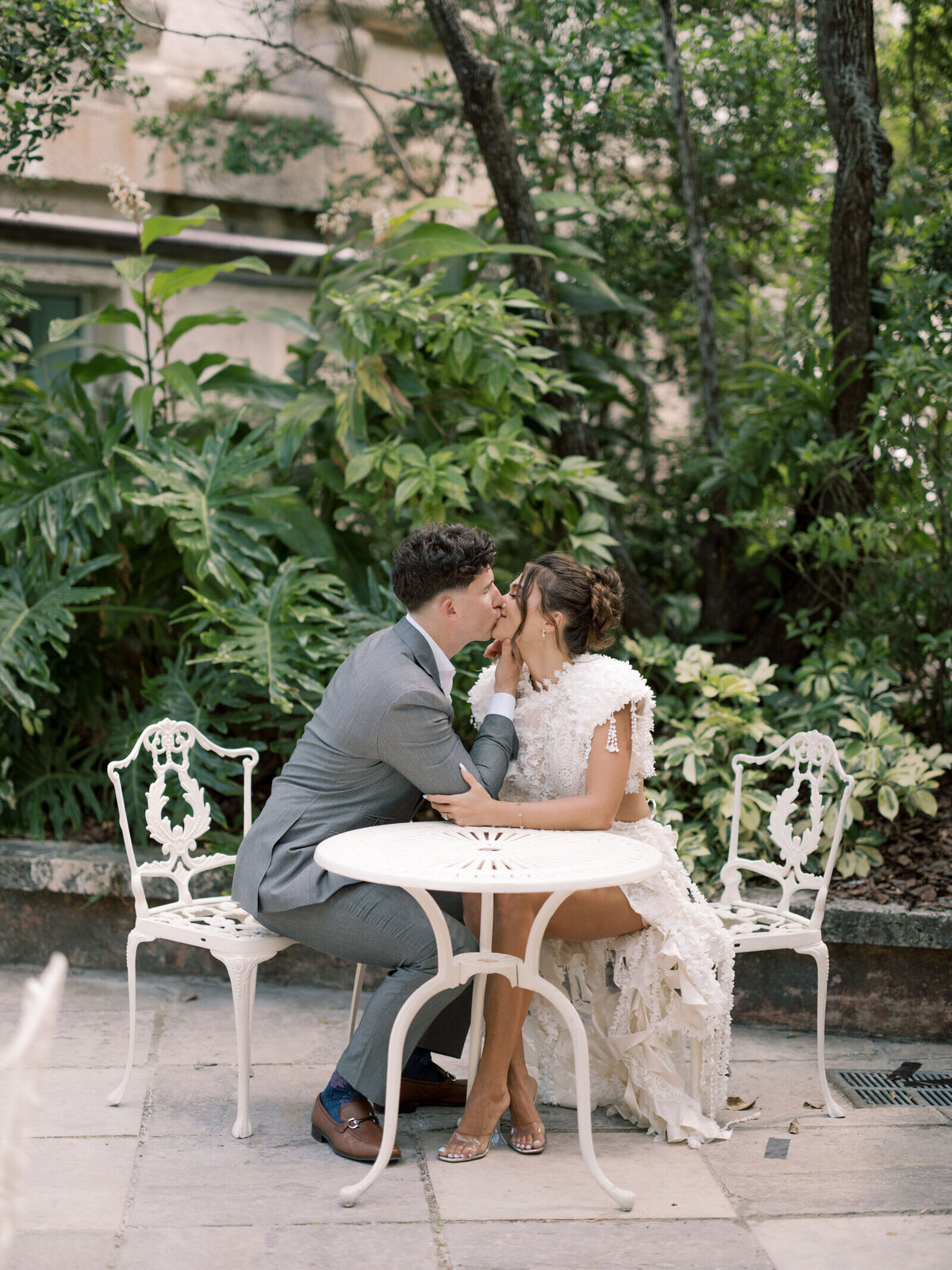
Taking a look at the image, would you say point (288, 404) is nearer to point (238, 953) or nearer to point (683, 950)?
point (238, 953)

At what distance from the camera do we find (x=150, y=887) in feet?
13.9

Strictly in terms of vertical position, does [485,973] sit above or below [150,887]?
above

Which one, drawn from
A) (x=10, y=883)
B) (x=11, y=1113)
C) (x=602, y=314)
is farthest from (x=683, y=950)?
(x=602, y=314)

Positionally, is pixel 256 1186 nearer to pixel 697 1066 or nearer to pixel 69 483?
pixel 697 1066

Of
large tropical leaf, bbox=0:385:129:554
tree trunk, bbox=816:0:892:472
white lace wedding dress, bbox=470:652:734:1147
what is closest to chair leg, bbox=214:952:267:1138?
white lace wedding dress, bbox=470:652:734:1147

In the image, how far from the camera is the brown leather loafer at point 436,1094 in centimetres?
324

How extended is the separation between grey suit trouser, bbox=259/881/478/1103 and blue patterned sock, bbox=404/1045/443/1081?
0.36 meters

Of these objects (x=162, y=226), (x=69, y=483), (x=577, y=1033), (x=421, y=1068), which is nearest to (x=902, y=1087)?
(x=577, y=1033)

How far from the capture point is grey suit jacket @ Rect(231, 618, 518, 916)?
286cm

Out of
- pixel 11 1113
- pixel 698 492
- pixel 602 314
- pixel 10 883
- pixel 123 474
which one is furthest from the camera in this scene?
pixel 602 314

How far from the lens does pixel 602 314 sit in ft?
20.2

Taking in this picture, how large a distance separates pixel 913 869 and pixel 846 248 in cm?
255

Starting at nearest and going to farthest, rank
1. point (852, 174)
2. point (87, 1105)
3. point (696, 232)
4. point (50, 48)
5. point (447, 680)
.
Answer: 1. point (447, 680)
2. point (87, 1105)
3. point (50, 48)
4. point (852, 174)
5. point (696, 232)

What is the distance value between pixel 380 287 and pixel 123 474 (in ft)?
4.04
